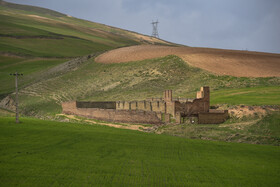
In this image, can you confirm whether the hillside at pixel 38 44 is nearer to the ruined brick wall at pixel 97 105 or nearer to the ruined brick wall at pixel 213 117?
the ruined brick wall at pixel 97 105

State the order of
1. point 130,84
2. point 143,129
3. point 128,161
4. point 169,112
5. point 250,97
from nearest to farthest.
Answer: point 128,161 < point 143,129 < point 169,112 < point 250,97 < point 130,84

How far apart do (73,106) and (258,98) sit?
82.5 feet

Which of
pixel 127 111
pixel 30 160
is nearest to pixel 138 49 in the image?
pixel 127 111

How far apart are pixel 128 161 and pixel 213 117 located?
58.3 feet

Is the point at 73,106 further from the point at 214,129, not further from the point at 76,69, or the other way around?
the point at 76,69

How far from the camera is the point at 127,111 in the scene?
4216cm

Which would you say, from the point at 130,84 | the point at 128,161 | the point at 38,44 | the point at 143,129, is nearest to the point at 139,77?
the point at 130,84

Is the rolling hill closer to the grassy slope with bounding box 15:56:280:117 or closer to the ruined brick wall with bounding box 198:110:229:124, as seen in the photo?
the grassy slope with bounding box 15:56:280:117

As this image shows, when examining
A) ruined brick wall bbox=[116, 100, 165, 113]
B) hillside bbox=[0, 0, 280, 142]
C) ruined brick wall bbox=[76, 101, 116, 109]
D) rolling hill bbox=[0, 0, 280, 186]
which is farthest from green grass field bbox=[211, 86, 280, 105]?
ruined brick wall bbox=[76, 101, 116, 109]

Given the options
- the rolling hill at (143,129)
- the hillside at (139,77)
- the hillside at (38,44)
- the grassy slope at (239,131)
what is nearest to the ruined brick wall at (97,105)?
the rolling hill at (143,129)

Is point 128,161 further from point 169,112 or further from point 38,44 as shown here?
point 38,44

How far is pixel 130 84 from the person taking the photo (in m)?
67.8

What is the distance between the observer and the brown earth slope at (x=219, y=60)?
61534 millimetres

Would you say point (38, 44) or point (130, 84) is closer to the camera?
point (130, 84)
